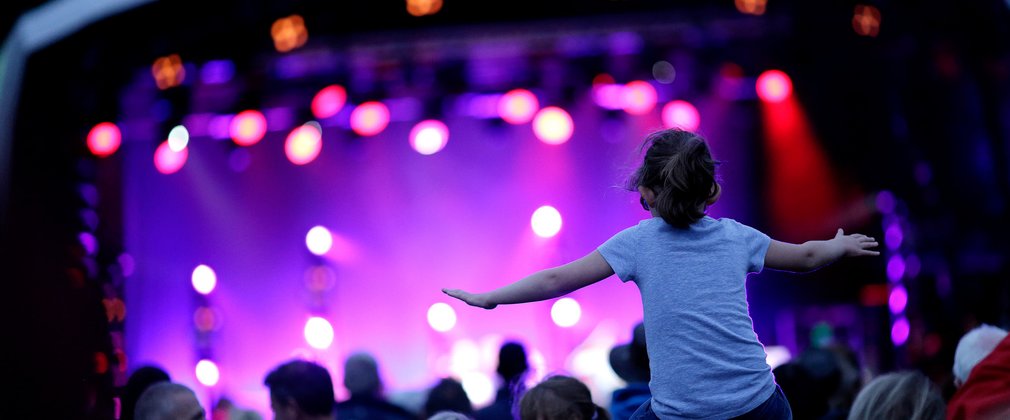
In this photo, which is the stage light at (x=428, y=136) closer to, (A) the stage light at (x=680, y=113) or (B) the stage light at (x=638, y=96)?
(B) the stage light at (x=638, y=96)

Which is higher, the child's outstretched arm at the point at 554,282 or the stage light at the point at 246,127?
the stage light at the point at 246,127

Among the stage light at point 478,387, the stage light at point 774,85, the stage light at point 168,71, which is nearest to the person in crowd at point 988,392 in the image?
the stage light at point 168,71

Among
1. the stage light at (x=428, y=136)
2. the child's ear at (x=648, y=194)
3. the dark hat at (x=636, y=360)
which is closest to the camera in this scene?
the child's ear at (x=648, y=194)

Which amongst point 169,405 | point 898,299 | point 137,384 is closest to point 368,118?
point 898,299

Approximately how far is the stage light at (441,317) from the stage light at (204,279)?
2.35 m

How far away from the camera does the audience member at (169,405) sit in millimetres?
3035

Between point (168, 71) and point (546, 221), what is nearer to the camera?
point (168, 71)

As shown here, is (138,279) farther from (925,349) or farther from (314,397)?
(314,397)

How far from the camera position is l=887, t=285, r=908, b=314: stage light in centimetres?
1034

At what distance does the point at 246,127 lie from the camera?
10.9 meters

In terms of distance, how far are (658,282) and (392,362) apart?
9.85 metres

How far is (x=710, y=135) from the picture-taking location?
11680 millimetres

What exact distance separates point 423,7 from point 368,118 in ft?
5.94

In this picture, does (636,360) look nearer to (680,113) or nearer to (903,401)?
(903,401)
